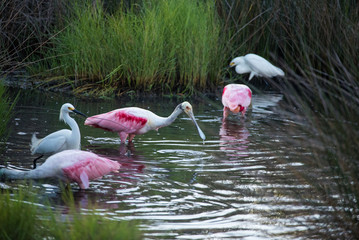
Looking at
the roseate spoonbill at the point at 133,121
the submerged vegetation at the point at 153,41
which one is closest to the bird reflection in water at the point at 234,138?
the roseate spoonbill at the point at 133,121

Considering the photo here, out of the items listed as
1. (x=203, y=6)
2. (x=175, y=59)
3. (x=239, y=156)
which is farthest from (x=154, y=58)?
(x=239, y=156)

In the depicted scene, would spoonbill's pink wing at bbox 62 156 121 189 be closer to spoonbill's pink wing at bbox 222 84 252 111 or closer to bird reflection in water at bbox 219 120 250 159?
bird reflection in water at bbox 219 120 250 159

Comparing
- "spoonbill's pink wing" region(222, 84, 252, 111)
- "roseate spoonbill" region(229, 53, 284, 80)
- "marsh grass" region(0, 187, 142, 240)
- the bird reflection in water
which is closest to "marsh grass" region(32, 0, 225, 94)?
"roseate spoonbill" region(229, 53, 284, 80)

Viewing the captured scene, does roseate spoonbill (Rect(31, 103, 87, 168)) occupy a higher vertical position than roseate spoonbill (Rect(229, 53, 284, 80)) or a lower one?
lower

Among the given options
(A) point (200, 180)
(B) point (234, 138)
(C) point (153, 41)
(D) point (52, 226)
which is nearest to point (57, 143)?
(A) point (200, 180)

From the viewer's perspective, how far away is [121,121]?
23.6ft

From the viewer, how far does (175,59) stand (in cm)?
1055

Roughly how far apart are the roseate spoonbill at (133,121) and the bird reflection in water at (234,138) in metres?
0.33

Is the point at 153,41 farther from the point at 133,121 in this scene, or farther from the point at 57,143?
the point at 57,143

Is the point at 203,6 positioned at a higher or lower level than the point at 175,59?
higher

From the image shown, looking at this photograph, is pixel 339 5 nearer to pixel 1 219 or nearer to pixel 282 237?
pixel 282 237

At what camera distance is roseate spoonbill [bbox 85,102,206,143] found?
7191 mm

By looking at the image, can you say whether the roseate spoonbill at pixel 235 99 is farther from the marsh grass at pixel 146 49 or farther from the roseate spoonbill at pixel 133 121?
the roseate spoonbill at pixel 133 121

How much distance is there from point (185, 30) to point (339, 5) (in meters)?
2.47
